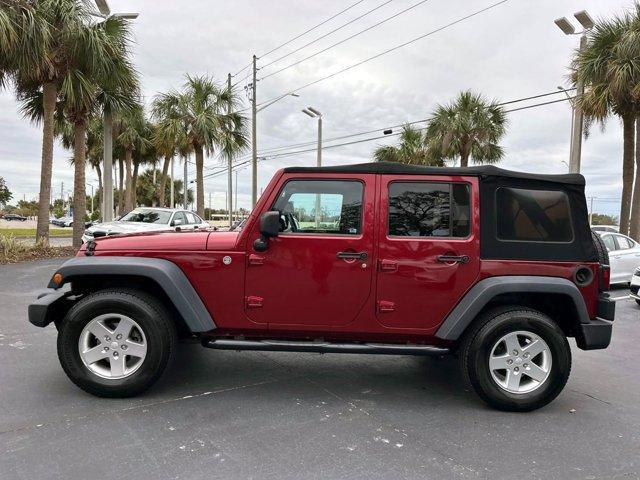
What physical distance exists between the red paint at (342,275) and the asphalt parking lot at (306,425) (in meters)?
0.61

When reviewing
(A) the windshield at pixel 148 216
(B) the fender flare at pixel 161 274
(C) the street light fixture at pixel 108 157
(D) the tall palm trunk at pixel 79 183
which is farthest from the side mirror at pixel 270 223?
(D) the tall palm trunk at pixel 79 183

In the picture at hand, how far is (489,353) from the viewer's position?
3625 mm

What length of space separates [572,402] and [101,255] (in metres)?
3.99

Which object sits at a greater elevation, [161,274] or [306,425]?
[161,274]

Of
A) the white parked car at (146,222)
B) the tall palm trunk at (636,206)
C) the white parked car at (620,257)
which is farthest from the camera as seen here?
the tall palm trunk at (636,206)

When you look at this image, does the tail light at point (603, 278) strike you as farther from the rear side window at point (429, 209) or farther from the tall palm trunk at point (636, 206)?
the tall palm trunk at point (636, 206)

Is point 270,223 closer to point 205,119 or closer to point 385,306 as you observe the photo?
point 385,306

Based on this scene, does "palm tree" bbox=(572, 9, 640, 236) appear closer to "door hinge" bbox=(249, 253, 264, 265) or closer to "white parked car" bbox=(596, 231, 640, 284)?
"white parked car" bbox=(596, 231, 640, 284)

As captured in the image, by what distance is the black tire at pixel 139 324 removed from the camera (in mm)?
3625

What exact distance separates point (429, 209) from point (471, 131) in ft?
67.3

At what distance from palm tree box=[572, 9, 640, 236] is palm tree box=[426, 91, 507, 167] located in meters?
7.53

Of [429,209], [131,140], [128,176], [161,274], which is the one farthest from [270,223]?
[128,176]

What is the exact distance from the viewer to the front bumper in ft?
12.1

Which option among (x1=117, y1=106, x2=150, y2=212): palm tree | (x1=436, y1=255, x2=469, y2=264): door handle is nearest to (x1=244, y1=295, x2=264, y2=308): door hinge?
(x1=436, y1=255, x2=469, y2=264): door handle
